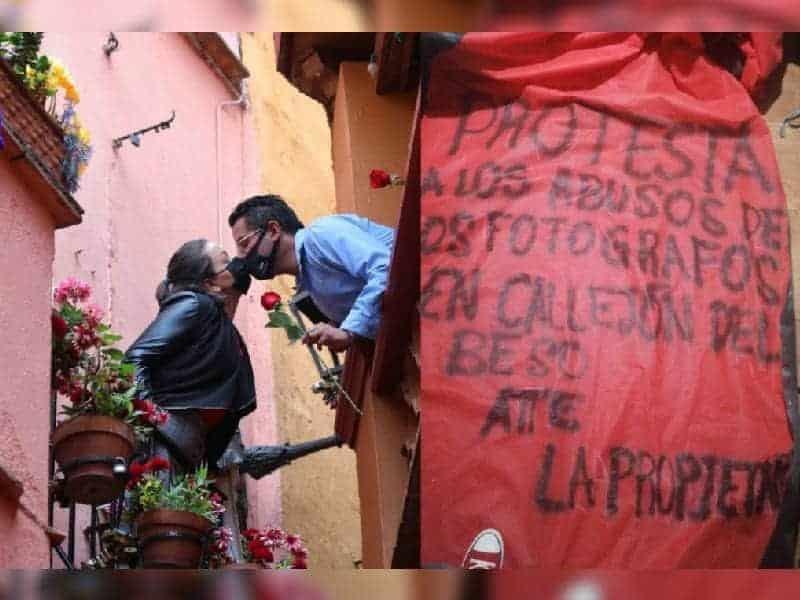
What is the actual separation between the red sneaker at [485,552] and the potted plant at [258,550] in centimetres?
119

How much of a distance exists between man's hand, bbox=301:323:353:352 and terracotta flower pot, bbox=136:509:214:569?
925 mm

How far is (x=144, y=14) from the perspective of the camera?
21.5ft

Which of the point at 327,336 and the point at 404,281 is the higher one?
the point at 404,281

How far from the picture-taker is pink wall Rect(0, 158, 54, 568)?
7.41 metres

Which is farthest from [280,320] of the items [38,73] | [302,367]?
[302,367]

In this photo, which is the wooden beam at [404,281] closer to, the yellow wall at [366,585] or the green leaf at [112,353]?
the green leaf at [112,353]

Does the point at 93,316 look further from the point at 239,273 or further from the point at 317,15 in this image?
the point at 317,15

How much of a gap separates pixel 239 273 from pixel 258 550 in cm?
115

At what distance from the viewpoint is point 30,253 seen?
791cm

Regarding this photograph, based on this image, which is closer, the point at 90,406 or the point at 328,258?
the point at 90,406

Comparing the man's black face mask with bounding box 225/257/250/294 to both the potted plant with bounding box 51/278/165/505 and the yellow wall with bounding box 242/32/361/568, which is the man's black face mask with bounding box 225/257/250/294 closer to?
the potted plant with bounding box 51/278/165/505

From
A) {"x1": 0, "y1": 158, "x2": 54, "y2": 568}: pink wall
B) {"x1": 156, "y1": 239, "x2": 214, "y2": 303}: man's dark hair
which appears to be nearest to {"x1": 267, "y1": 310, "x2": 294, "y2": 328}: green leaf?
{"x1": 156, "y1": 239, "x2": 214, "y2": 303}: man's dark hair

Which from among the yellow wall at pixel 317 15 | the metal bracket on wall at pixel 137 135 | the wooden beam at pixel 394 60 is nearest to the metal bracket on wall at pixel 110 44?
the metal bracket on wall at pixel 137 135

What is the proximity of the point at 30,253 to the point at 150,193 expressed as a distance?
10.9ft
